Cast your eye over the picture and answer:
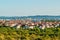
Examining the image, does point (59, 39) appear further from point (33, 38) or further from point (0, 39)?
point (0, 39)

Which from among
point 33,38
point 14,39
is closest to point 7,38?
point 14,39

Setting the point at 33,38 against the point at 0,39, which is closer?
the point at 0,39

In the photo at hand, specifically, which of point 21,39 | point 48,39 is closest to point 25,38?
point 21,39

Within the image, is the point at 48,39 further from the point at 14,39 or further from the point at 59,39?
the point at 14,39

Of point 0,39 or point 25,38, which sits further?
point 25,38

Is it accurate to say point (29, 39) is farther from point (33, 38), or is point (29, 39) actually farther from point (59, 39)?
point (59, 39)

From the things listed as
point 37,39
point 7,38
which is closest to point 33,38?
point 37,39
